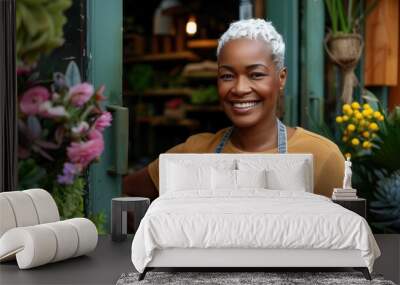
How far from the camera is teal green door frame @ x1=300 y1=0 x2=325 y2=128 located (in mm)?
5656

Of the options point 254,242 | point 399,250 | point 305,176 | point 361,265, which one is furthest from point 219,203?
point 399,250

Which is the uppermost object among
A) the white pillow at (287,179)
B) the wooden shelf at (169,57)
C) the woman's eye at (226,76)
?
the wooden shelf at (169,57)

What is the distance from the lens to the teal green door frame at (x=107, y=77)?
17.9 ft

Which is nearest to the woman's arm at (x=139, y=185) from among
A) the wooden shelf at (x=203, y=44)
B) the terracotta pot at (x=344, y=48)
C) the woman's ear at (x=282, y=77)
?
the wooden shelf at (x=203, y=44)

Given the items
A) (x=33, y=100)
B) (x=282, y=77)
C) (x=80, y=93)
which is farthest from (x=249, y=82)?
(x=33, y=100)

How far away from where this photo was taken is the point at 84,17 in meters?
5.43

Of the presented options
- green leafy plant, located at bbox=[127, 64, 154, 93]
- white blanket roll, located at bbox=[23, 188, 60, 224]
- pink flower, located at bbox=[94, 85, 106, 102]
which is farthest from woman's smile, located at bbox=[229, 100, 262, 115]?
white blanket roll, located at bbox=[23, 188, 60, 224]

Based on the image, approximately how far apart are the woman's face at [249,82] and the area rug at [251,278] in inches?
69.1

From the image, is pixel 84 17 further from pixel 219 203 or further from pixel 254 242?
pixel 254 242

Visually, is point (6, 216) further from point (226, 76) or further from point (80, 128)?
point (226, 76)

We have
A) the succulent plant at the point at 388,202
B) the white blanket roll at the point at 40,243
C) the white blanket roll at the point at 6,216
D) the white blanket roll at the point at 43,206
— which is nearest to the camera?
the white blanket roll at the point at 40,243

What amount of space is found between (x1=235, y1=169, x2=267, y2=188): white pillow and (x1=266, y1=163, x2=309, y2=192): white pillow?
0.25 feet

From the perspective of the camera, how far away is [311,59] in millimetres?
5699

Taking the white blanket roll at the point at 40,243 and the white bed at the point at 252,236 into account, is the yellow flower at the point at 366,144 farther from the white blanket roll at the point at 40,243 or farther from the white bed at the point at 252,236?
the white blanket roll at the point at 40,243
